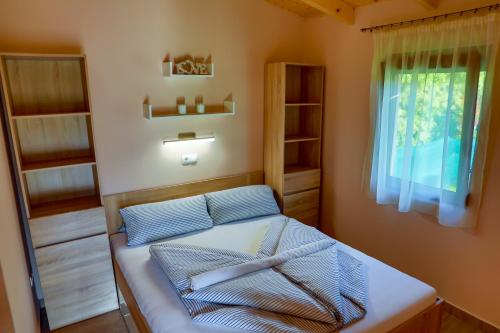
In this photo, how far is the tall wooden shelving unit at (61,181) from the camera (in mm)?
2322

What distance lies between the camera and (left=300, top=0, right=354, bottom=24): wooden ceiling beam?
2.77 meters

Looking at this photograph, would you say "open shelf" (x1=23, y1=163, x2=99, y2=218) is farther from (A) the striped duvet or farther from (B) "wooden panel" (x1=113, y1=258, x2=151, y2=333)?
(A) the striped duvet

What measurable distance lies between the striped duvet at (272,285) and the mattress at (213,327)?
0.19ft

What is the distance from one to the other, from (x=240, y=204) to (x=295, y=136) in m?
1.00

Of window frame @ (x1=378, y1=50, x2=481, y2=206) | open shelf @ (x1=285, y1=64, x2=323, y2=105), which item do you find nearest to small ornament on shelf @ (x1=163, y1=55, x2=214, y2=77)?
open shelf @ (x1=285, y1=64, x2=323, y2=105)

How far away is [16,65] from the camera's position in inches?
89.3

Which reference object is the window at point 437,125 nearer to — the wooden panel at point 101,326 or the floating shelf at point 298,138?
the floating shelf at point 298,138

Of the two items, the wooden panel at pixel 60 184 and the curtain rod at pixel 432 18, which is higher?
the curtain rod at pixel 432 18

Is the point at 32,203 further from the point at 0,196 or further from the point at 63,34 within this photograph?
the point at 63,34

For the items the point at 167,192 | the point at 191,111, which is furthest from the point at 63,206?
the point at 191,111

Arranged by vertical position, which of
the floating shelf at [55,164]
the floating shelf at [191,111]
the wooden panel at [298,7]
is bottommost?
the floating shelf at [55,164]

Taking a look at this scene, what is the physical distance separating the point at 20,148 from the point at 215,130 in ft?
4.93

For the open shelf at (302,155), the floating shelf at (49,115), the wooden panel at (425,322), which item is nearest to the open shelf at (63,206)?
A: the floating shelf at (49,115)

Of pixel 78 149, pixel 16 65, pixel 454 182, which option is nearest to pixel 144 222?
pixel 78 149
